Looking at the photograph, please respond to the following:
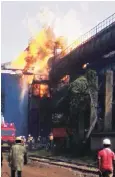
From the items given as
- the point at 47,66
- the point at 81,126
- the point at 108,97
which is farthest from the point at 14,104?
the point at 108,97

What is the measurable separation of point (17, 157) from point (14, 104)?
149ft

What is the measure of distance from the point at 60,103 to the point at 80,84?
8019mm

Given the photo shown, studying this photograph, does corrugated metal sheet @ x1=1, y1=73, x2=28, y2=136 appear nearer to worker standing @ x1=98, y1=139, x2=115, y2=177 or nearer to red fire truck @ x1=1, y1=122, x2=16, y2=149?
red fire truck @ x1=1, y1=122, x2=16, y2=149

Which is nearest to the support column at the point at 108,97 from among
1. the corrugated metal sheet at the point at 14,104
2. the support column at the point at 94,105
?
the support column at the point at 94,105

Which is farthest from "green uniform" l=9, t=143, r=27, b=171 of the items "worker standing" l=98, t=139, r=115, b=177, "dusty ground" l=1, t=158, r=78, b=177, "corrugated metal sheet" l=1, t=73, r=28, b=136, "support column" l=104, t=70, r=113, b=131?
"corrugated metal sheet" l=1, t=73, r=28, b=136

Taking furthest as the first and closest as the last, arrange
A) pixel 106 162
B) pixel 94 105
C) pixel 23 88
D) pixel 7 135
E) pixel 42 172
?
pixel 23 88 < pixel 7 135 < pixel 94 105 < pixel 42 172 < pixel 106 162

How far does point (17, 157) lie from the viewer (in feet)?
38.5

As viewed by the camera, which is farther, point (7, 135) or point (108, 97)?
point (7, 135)

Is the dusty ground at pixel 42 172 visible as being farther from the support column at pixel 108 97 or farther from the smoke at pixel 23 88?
the smoke at pixel 23 88

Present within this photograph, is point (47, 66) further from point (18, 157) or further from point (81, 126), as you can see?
point (18, 157)

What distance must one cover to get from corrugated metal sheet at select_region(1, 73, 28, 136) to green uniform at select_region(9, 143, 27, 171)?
44.3 m

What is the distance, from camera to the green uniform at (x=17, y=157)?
11.7 meters

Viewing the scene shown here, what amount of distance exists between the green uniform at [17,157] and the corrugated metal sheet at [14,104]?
44334 mm

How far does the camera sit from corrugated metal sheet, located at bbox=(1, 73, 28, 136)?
56469 millimetres
